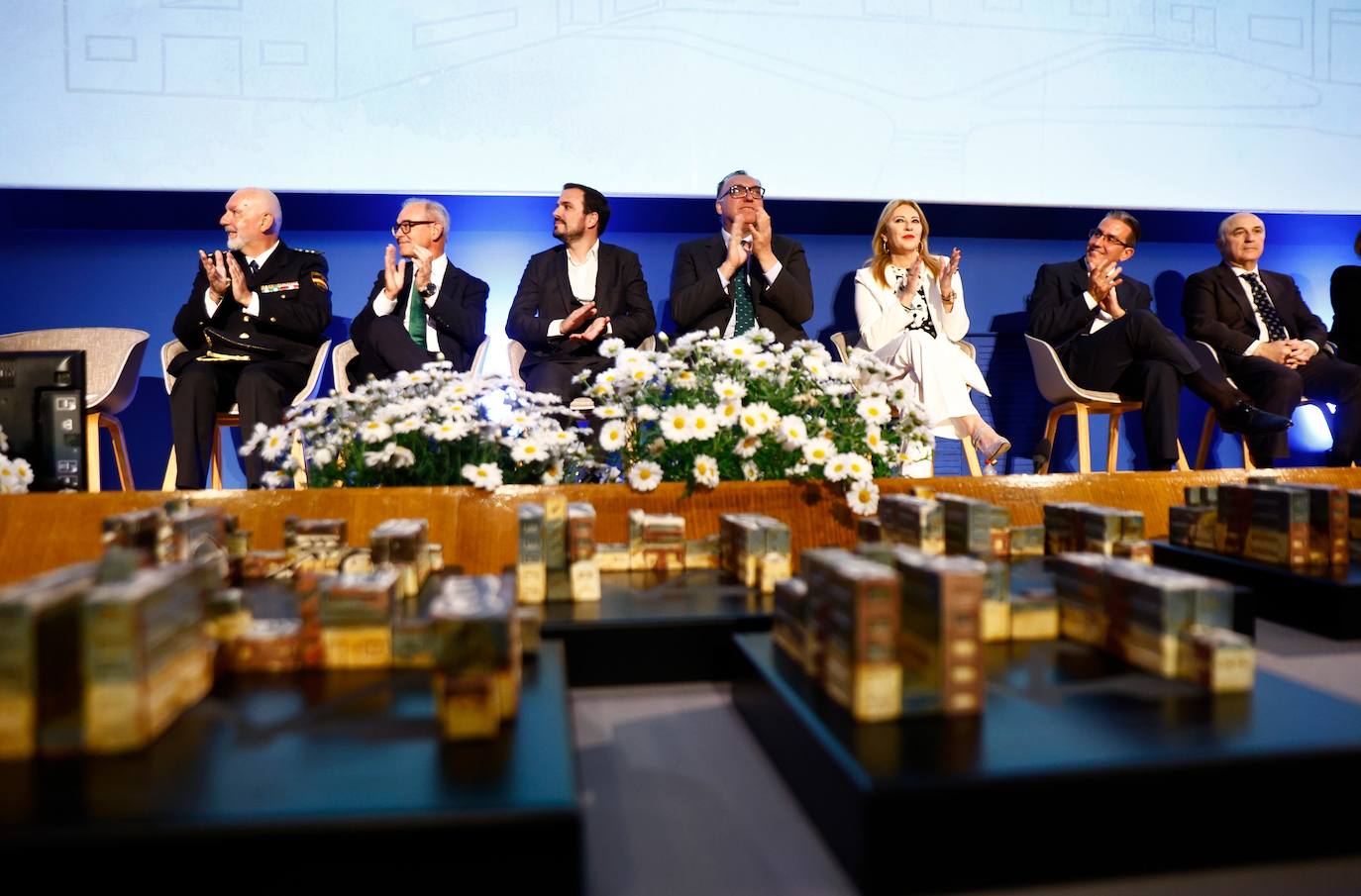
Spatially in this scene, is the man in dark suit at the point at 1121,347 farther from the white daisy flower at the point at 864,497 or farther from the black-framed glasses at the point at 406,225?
the black-framed glasses at the point at 406,225

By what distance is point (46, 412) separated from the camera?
5.38 feet

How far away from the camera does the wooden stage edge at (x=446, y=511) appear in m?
1.37

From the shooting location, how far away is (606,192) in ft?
11.4

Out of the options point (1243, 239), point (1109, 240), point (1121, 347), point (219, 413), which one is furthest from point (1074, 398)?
point (219, 413)

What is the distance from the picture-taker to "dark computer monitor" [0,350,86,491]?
5.33ft

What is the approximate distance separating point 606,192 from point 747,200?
0.61m

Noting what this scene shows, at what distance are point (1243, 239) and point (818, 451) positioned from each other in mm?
2990

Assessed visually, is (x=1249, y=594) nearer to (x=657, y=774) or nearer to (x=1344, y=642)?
(x=1344, y=642)

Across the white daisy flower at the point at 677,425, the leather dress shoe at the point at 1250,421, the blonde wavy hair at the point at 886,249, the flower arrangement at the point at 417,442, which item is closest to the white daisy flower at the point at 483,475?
the flower arrangement at the point at 417,442

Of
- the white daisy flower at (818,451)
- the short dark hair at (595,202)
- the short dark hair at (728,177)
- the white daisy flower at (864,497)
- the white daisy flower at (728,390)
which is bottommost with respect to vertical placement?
the white daisy flower at (864,497)

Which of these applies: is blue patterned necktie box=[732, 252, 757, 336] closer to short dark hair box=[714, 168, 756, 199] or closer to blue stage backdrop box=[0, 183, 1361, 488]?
short dark hair box=[714, 168, 756, 199]

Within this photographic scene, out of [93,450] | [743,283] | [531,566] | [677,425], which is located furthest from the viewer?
[743,283]

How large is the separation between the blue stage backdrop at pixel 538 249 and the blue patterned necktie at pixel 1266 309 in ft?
1.23

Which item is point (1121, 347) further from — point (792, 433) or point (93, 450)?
point (93, 450)
